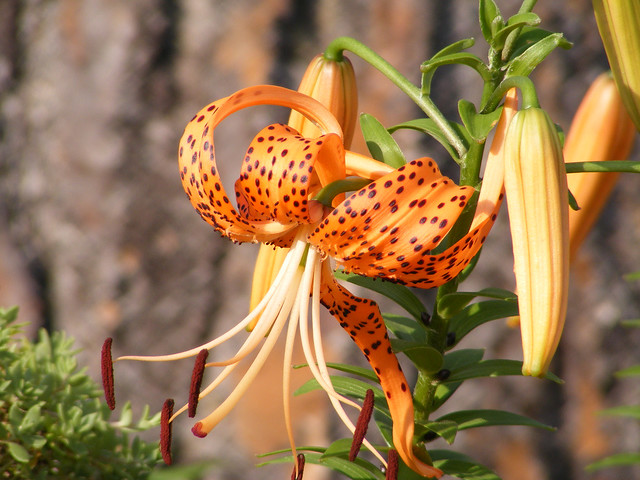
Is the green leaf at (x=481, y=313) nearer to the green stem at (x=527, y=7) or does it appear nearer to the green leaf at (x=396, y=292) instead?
the green leaf at (x=396, y=292)

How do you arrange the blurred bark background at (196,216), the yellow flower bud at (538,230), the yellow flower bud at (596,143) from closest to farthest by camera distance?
the yellow flower bud at (538,230)
the yellow flower bud at (596,143)
the blurred bark background at (196,216)

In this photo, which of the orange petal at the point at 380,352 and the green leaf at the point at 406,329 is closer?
the orange petal at the point at 380,352

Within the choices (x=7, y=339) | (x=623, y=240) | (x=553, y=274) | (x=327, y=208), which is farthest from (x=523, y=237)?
(x=623, y=240)

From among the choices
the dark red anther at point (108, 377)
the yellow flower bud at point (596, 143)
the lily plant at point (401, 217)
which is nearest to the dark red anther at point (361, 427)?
the lily plant at point (401, 217)

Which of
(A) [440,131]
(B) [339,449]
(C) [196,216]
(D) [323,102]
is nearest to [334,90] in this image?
(D) [323,102]

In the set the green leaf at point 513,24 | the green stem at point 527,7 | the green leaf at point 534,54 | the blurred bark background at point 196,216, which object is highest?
the green stem at point 527,7

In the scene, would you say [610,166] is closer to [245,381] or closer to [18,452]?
[245,381]

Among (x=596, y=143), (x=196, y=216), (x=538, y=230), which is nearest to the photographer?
(x=538, y=230)
